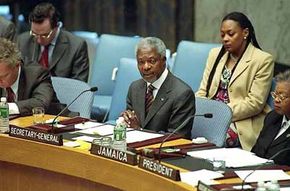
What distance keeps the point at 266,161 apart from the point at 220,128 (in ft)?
2.79

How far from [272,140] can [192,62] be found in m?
1.85

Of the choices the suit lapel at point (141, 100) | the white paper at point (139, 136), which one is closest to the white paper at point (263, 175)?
the white paper at point (139, 136)

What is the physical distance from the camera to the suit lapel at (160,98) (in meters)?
4.62

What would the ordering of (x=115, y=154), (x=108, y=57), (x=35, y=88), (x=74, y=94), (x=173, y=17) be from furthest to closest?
(x=173, y=17) < (x=108, y=57) < (x=74, y=94) < (x=35, y=88) < (x=115, y=154)

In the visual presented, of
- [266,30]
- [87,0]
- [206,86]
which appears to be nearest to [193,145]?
[206,86]

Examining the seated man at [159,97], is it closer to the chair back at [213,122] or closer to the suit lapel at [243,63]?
the chair back at [213,122]

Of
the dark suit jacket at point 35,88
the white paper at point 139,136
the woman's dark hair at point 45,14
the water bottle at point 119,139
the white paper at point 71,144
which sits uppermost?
the woman's dark hair at point 45,14

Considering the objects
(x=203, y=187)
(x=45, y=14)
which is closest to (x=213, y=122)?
(x=203, y=187)

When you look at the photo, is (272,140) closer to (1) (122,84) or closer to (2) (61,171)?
(2) (61,171)

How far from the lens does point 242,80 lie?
5270 mm

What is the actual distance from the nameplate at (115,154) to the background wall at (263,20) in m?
2.52

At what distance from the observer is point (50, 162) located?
13.4 ft

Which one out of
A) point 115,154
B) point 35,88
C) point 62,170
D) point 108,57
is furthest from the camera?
point 108,57

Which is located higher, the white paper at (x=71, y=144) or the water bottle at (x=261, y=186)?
the water bottle at (x=261, y=186)
